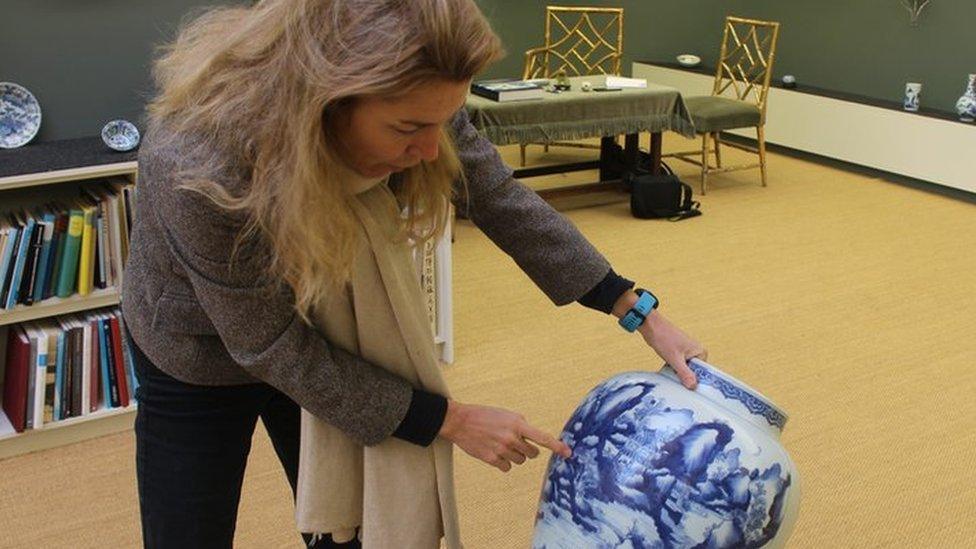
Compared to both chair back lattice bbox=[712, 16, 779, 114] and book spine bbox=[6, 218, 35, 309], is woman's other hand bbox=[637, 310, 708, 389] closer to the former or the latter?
book spine bbox=[6, 218, 35, 309]

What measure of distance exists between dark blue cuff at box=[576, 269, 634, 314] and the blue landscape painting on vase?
22 centimetres

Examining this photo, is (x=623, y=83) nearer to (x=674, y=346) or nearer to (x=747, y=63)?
(x=747, y=63)

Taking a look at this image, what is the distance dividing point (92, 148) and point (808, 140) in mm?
4259

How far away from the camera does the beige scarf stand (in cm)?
114

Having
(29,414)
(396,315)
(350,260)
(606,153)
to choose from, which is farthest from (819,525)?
(606,153)

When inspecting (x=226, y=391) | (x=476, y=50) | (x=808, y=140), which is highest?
(x=476, y=50)

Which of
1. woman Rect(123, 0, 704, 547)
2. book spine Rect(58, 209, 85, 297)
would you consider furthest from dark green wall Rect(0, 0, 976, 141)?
woman Rect(123, 0, 704, 547)

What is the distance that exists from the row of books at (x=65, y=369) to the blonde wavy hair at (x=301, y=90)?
1.49 m

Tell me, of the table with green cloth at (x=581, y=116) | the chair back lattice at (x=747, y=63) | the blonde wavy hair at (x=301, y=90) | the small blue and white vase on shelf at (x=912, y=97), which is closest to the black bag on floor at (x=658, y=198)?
the table with green cloth at (x=581, y=116)

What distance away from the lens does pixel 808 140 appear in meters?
5.50

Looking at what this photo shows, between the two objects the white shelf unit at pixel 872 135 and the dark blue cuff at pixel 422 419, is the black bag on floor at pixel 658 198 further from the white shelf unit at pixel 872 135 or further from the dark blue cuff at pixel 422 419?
the dark blue cuff at pixel 422 419

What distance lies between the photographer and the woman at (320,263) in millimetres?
918

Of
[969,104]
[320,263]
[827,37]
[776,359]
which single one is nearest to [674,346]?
[320,263]

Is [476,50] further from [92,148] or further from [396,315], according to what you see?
[92,148]
